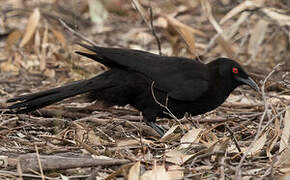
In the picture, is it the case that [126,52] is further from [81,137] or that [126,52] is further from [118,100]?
[81,137]

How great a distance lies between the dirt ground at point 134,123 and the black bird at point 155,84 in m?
0.17

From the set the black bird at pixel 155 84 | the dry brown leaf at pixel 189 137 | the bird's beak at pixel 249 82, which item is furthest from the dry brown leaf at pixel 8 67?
the dry brown leaf at pixel 189 137

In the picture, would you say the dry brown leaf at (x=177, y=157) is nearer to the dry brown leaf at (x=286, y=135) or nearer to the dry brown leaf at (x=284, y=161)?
the dry brown leaf at (x=284, y=161)

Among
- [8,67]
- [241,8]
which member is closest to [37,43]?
[8,67]

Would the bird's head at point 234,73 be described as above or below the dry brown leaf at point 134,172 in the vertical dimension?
above

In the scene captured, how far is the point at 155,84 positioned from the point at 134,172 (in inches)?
65.8

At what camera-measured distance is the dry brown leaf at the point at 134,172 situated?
309 centimetres

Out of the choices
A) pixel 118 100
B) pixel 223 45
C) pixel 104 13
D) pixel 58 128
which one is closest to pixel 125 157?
pixel 58 128

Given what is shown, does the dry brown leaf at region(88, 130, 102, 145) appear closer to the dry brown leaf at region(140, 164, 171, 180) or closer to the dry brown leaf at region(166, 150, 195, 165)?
the dry brown leaf at region(166, 150, 195, 165)

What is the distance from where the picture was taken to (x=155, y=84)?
15.4ft

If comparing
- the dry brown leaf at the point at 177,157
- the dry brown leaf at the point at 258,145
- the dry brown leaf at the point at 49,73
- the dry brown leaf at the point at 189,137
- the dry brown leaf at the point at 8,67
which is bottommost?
the dry brown leaf at the point at 177,157

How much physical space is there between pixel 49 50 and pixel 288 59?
3100mm

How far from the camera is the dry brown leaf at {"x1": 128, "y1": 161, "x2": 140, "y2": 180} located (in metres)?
3.09

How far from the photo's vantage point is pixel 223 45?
6715 mm
